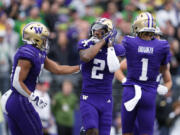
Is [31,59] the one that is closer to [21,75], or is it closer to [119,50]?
[21,75]

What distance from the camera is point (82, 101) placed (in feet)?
30.7

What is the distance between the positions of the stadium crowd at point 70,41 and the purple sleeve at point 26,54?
4.02 m

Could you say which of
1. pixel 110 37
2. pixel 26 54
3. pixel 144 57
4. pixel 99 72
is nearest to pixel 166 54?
pixel 144 57

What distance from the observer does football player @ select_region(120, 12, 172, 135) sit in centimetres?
967

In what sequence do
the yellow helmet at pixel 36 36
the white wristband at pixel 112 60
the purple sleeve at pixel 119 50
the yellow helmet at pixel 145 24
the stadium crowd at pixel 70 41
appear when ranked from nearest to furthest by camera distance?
the yellow helmet at pixel 36 36 → the white wristband at pixel 112 60 → the purple sleeve at pixel 119 50 → the yellow helmet at pixel 145 24 → the stadium crowd at pixel 70 41

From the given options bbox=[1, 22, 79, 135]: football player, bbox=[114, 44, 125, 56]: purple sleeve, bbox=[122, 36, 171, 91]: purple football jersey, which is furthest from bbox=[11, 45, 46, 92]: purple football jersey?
bbox=[122, 36, 171, 91]: purple football jersey

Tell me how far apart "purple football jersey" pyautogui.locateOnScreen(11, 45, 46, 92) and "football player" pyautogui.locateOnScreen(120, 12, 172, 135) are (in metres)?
1.51

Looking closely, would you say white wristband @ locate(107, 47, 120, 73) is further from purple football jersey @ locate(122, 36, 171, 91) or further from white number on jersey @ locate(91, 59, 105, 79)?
purple football jersey @ locate(122, 36, 171, 91)

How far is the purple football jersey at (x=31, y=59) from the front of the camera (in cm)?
877

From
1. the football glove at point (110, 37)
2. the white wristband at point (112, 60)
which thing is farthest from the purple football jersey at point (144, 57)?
the white wristband at point (112, 60)

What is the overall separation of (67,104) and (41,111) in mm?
4594

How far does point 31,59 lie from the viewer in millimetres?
8766

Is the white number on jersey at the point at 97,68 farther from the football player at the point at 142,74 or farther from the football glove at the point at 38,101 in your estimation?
the football glove at the point at 38,101

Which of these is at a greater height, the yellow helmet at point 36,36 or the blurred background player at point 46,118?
the yellow helmet at point 36,36
